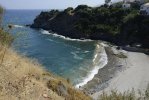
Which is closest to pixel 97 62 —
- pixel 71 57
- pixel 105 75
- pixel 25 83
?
pixel 71 57

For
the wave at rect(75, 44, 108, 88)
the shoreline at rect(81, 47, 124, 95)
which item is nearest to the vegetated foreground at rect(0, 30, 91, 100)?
the shoreline at rect(81, 47, 124, 95)

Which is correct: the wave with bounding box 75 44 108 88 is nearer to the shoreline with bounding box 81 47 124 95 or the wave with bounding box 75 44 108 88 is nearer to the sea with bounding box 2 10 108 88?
the sea with bounding box 2 10 108 88

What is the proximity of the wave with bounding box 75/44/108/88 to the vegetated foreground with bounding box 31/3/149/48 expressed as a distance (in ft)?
31.6

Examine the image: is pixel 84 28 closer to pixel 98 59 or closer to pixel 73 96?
pixel 98 59

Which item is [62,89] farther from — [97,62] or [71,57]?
[71,57]

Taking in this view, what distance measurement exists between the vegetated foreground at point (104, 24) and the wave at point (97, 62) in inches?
379

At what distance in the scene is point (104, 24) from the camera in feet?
318

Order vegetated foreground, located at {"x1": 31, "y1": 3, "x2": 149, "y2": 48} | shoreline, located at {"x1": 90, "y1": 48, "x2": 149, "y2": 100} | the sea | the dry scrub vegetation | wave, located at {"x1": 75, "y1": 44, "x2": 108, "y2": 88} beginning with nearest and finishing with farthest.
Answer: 1. the dry scrub vegetation
2. shoreline, located at {"x1": 90, "y1": 48, "x2": 149, "y2": 100}
3. wave, located at {"x1": 75, "y1": 44, "x2": 108, "y2": 88}
4. the sea
5. vegetated foreground, located at {"x1": 31, "y1": 3, "x2": 149, "y2": 48}

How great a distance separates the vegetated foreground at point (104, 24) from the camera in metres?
82.6

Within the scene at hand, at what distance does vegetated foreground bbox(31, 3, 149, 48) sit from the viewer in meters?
82.6

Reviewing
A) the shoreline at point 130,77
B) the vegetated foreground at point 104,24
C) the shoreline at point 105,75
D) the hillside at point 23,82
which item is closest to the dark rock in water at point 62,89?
the hillside at point 23,82

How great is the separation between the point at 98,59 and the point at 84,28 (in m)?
37.5

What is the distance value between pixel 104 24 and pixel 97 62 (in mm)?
38993

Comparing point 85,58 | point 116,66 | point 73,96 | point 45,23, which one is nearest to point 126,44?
point 85,58
